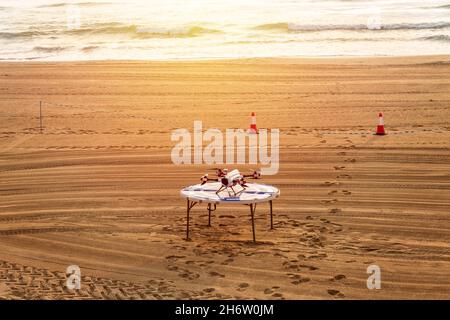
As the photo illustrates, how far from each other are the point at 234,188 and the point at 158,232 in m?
1.18

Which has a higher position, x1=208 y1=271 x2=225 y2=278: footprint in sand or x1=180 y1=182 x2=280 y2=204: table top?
x1=180 y1=182 x2=280 y2=204: table top

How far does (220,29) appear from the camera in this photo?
43000 mm

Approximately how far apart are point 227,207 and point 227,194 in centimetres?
181

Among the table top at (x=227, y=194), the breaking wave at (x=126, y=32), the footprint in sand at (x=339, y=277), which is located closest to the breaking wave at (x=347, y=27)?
the breaking wave at (x=126, y=32)

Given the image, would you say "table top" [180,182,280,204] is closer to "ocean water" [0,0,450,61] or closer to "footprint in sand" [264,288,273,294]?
"footprint in sand" [264,288,273,294]

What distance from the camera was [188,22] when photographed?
4544 centimetres

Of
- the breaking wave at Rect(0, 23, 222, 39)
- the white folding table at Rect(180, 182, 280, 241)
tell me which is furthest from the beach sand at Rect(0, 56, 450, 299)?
the breaking wave at Rect(0, 23, 222, 39)

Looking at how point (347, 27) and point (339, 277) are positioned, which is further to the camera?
point (347, 27)

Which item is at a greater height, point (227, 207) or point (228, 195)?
point (228, 195)

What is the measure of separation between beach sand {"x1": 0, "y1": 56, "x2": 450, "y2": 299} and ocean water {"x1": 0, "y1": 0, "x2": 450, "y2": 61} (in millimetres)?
9765

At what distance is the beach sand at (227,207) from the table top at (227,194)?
0.58 meters

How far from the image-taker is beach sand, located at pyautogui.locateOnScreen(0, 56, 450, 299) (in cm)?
948

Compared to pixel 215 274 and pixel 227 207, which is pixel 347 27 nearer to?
pixel 227 207

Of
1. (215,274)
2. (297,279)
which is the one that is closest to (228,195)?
(215,274)
